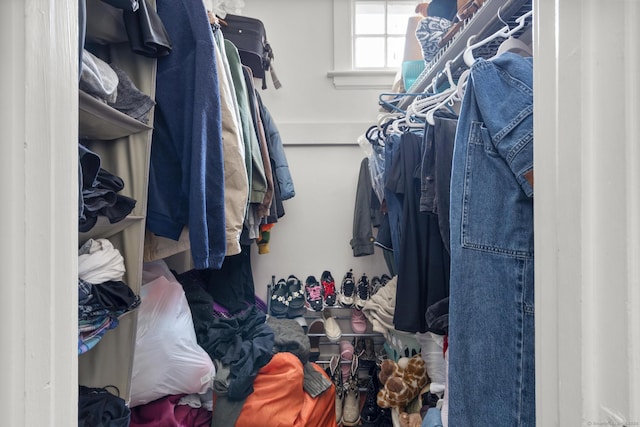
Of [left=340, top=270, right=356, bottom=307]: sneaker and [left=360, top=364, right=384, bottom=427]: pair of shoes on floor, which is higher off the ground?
[left=340, top=270, right=356, bottom=307]: sneaker

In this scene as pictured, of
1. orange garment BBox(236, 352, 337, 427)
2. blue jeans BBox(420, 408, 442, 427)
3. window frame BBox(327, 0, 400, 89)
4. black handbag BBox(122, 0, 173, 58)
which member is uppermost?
window frame BBox(327, 0, 400, 89)

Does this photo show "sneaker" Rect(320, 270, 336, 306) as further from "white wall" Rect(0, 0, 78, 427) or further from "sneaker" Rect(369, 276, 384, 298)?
"white wall" Rect(0, 0, 78, 427)

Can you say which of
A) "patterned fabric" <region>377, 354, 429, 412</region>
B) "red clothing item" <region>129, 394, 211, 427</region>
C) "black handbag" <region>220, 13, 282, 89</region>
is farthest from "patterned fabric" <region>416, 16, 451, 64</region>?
"red clothing item" <region>129, 394, 211, 427</region>

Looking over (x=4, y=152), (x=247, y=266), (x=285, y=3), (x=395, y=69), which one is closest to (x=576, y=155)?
(x=4, y=152)

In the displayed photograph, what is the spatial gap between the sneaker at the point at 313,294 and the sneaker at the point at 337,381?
311 mm

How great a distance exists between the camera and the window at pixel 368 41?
239 centimetres

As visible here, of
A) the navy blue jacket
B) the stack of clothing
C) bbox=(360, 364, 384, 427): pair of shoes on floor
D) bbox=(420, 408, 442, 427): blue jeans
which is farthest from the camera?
bbox=(360, 364, 384, 427): pair of shoes on floor

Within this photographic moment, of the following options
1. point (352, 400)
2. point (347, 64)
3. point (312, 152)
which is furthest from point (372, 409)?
point (347, 64)

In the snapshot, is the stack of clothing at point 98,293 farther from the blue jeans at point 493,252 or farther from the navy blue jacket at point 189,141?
the blue jeans at point 493,252

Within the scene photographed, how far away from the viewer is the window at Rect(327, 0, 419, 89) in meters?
2.39

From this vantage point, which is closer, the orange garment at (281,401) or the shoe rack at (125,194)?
the shoe rack at (125,194)

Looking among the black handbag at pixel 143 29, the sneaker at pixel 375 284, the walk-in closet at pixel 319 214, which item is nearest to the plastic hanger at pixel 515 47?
the walk-in closet at pixel 319 214

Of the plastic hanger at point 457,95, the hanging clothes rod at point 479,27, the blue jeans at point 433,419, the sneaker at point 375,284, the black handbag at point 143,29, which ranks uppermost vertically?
the hanging clothes rod at point 479,27

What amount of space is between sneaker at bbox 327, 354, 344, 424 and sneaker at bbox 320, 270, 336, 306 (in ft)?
1.08
